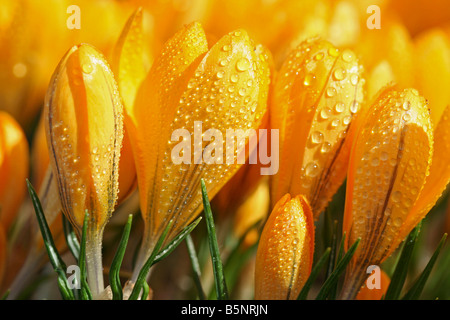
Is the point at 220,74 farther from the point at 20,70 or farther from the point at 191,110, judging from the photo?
the point at 20,70

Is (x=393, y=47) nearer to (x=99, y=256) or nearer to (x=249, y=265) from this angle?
(x=249, y=265)

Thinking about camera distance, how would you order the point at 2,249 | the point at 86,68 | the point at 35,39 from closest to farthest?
the point at 86,68, the point at 2,249, the point at 35,39

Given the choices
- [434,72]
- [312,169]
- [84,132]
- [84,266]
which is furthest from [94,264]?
[434,72]

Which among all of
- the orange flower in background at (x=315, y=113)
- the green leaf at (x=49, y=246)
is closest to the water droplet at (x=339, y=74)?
the orange flower in background at (x=315, y=113)

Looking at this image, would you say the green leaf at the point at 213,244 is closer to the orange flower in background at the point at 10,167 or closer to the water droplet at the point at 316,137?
the water droplet at the point at 316,137

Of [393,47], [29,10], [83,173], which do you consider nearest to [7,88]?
[29,10]

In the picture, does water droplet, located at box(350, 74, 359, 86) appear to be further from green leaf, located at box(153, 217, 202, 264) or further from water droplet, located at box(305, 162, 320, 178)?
green leaf, located at box(153, 217, 202, 264)

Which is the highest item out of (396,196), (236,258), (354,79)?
(354,79)
